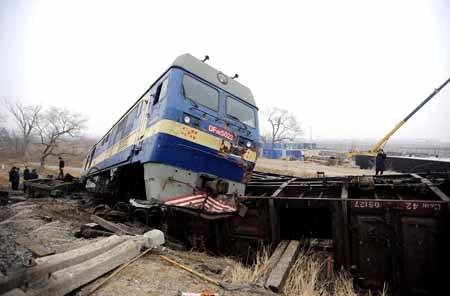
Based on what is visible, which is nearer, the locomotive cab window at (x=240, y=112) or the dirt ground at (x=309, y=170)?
the locomotive cab window at (x=240, y=112)

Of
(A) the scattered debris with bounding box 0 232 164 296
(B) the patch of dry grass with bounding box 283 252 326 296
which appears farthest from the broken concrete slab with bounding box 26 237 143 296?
(B) the patch of dry grass with bounding box 283 252 326 296

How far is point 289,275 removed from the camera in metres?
4.04

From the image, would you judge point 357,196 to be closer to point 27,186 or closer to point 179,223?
point 179,223

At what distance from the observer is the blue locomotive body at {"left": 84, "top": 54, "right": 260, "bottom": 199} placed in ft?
18.4

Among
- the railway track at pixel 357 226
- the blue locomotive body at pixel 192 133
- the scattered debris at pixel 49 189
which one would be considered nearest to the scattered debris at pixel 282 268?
the railway track at pixel 357 226

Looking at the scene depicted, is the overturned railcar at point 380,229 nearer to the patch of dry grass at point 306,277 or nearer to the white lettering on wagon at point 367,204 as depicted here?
the white lettering on wagon at point 367,204

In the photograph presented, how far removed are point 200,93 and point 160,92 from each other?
877 mm

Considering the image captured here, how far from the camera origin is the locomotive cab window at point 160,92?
6145mm

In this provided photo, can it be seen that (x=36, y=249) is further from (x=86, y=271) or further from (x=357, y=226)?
(x=357, y=226)

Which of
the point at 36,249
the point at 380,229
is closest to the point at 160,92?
the point at 36,249

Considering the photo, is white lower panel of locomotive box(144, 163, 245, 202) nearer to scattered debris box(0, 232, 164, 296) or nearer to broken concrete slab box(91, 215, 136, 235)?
broken concrete slab box(91, 215, 136, 235)

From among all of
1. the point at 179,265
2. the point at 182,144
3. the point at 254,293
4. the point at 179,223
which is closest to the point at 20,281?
the point at 179,265

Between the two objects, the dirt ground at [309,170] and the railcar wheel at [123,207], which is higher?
the dirt ground at [309,170]

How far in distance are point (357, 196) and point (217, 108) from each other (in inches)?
131
